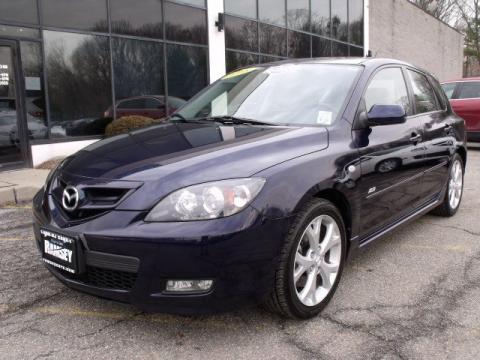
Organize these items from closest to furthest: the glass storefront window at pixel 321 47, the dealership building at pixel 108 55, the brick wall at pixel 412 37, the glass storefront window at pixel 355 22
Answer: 1. the dealership building at pixel 108 55
2. the glass storefront window at pixel 321 47
3. the glass storefront window at pixel 355 22
4. the brick wall at pixel 412 37

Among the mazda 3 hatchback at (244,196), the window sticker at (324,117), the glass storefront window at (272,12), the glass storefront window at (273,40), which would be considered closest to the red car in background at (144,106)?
the glass storefront window at (273,40)

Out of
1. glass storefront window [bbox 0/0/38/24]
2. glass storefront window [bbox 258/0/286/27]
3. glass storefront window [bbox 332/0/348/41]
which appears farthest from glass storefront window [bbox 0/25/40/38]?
glass storefront window [bbox 332/0/348/41]

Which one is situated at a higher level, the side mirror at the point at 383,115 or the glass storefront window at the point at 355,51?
the glass storefront window at the point at 355,51

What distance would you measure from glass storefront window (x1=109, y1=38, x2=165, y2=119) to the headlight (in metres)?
8.76

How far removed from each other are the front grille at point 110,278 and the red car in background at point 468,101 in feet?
33.8

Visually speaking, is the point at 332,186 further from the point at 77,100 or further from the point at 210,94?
the point at 77,100

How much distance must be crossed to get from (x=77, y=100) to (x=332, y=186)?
813 centimetres

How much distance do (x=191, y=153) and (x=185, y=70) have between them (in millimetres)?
10389

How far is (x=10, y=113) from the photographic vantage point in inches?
339

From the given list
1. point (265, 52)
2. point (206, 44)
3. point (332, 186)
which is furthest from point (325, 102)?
point (265, 52)

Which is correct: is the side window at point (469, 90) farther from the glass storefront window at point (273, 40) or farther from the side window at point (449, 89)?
the glass storefront window at point (273, 40)

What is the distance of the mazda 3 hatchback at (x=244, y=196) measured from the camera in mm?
2385

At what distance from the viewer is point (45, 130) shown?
9.23m

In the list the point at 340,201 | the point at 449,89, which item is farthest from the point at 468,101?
the point at 340,201
